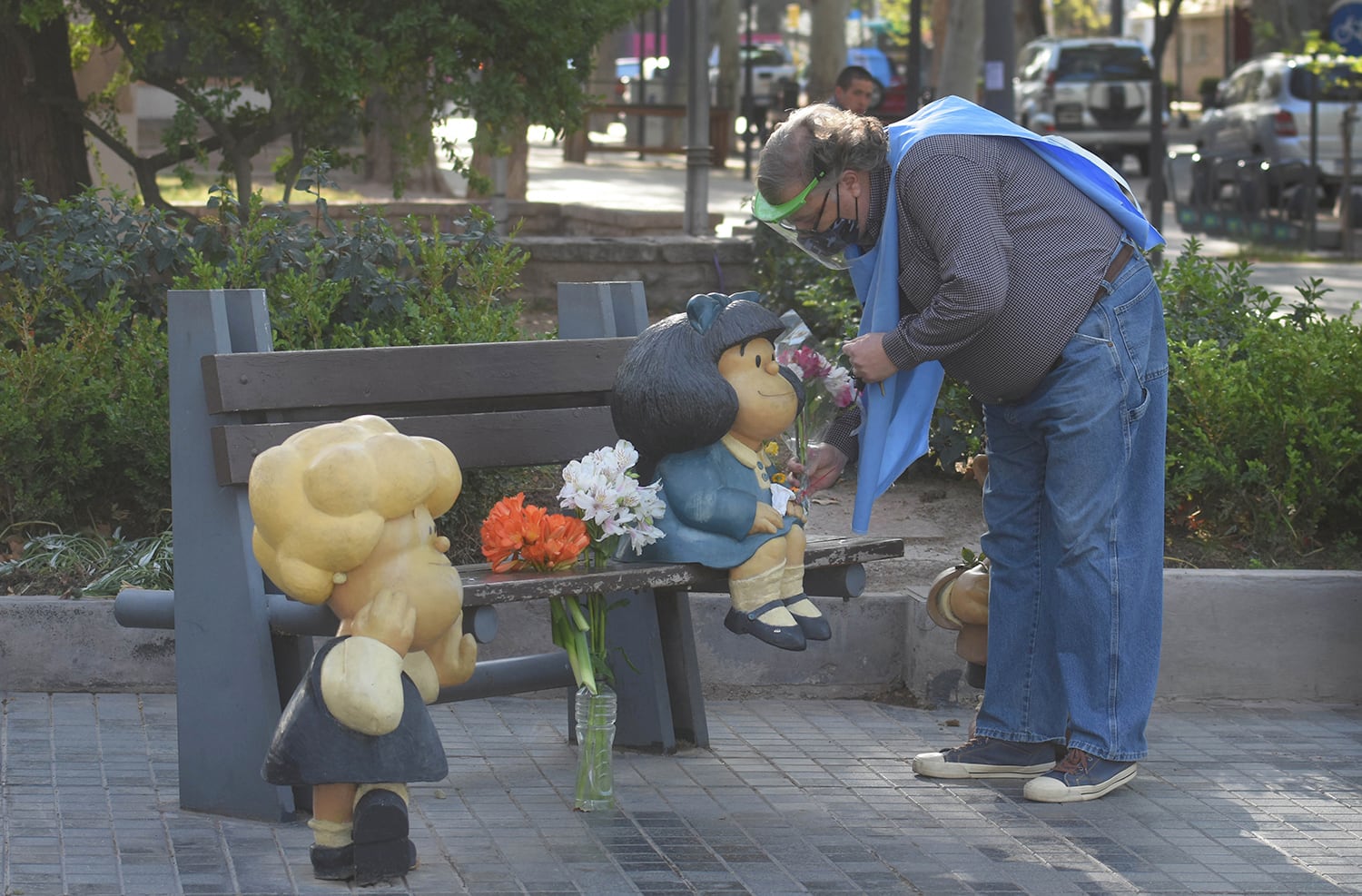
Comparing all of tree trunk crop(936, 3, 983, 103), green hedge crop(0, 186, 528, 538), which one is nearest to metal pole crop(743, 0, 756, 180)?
tree trunk crop(936, 3, 983, 103)

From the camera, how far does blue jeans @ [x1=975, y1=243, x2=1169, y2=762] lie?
4.23 metres

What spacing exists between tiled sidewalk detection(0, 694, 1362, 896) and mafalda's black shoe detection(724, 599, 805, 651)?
1.50 feet

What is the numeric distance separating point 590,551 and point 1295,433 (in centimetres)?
285

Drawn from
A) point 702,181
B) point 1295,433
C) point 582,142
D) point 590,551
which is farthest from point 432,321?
point 582,142

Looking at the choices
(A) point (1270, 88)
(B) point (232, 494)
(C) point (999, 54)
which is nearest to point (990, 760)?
(B) point (232, 494)

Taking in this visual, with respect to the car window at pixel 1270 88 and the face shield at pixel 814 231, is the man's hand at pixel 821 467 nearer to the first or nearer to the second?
the face shield at pixel 814 231

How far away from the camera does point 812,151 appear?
408 cm

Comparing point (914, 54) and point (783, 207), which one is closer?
point (783, 207)

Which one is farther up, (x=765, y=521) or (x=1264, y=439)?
(x=765, y=521)

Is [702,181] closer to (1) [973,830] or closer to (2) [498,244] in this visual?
(2) [498,244]

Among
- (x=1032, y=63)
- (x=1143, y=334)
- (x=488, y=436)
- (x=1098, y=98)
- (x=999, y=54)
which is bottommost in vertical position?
(x=488, y=436)

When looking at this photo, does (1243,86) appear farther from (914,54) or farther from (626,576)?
(626,576)

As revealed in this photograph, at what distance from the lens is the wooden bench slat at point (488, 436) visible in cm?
392

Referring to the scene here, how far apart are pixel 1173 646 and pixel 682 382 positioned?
219 centimetres
